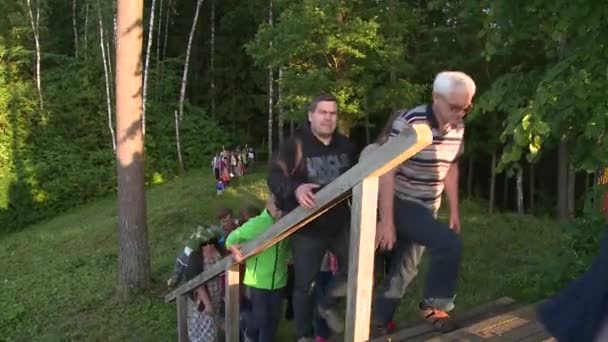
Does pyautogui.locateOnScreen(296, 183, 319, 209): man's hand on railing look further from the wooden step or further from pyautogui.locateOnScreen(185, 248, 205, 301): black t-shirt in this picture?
pyautogui.locateOnScreen(185, 248, 205, 301): black t-shirt

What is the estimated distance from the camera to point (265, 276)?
14.7 ft

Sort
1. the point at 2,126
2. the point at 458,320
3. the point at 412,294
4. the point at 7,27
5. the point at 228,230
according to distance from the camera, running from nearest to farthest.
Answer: the point at 458,320, the point at 228,230, the point at 412,294, the point at 2,126, the point at 7,27

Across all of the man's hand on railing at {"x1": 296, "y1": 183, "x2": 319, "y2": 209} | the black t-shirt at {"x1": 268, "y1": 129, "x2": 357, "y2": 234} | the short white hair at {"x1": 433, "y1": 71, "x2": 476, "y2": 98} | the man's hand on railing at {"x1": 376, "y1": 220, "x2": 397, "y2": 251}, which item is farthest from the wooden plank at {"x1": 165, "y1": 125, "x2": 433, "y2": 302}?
the short white hair at {"x1": 433, "y1": 71, "x2": 476, "y2": 98}

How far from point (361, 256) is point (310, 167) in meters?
0.86

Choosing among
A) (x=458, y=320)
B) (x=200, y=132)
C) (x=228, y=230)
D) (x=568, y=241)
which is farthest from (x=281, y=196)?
(x=200, y=132)

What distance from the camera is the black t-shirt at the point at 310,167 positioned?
3891 millimetres

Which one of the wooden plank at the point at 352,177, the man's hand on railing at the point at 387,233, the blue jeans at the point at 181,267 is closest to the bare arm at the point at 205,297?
the blue jeans at the point at 181,267

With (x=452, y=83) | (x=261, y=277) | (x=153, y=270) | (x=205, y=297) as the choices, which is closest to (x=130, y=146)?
(x=153, y=270)

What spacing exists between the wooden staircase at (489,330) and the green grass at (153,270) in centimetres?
114

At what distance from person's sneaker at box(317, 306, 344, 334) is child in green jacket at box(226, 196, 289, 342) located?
0.39m

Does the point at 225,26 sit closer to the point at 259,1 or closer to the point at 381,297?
the point at 259,1

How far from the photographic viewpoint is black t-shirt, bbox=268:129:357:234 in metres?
3.89

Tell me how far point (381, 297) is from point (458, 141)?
1.11 m

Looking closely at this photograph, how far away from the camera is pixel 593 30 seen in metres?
4.13
